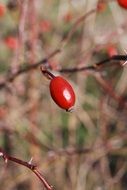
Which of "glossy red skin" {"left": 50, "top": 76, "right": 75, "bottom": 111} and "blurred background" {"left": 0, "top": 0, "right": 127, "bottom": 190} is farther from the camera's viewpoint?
"blurred background" {"left": 0, "top": 0, "right": 127, "bottom": 190}

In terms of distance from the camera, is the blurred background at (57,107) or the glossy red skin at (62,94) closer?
the glossy red skin at (62,94)

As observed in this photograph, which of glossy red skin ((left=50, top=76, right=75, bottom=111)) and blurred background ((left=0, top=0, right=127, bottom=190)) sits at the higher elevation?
blurred background ((left=0, top=0, right=127, bottom=190))

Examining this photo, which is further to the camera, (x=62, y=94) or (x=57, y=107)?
(x=57, y=107)

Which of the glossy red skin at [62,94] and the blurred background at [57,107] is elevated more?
the blurred background at [57,107]

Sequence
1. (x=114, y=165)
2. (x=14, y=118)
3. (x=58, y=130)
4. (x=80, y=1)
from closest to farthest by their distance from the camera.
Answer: (x=14, y=118), (x=80, y=1), (x=58, y=130), (x=114, y=165)

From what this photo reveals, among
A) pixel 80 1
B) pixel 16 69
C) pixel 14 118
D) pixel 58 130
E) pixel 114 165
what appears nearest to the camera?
pixel 16 69

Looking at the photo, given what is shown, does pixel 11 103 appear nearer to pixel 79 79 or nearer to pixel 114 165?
pixel 79 79

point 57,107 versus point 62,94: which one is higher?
point 57,107

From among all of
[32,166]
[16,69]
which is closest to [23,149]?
[16,69]
